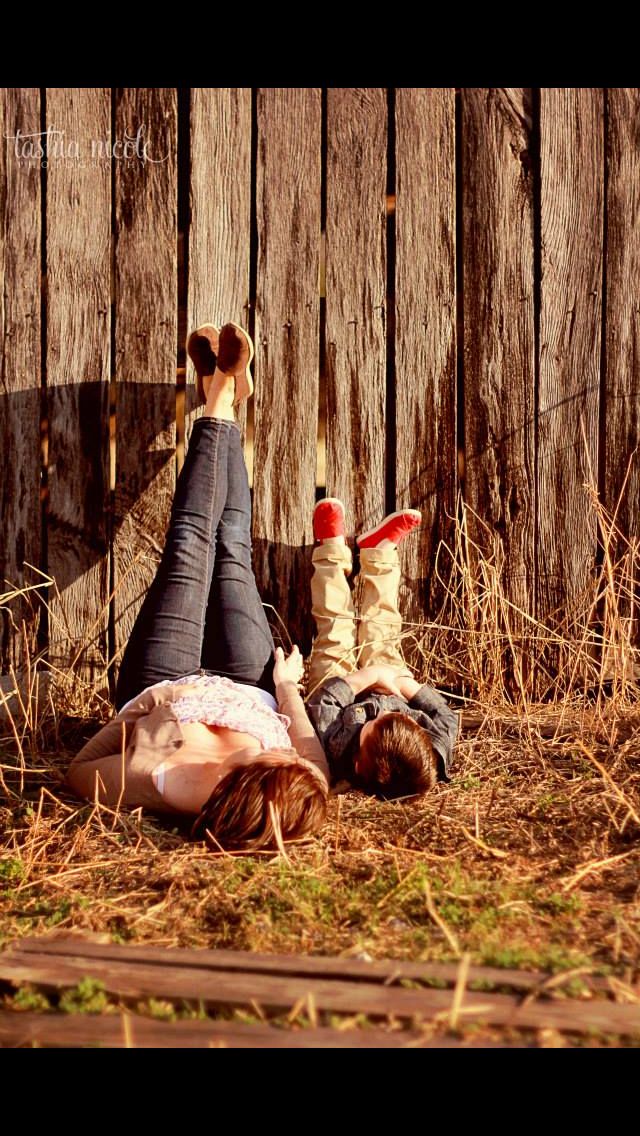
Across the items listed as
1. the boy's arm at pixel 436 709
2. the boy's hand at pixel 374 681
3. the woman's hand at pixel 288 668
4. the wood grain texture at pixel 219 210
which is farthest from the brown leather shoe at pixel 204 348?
the boy's arm at pixel 436 709

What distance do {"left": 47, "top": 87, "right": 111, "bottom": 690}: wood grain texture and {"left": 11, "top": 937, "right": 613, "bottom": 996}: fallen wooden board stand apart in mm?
1874

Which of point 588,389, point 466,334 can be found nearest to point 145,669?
point 466,334

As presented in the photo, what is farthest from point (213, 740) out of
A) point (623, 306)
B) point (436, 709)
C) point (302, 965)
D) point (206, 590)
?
point (623, 306)

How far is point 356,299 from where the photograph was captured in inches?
132

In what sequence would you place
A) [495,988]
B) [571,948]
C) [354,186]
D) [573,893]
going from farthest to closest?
1. [354,186]
2. [573,893]
3. [571,948]
4. [495,988]

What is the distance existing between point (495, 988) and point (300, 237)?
2.79 m

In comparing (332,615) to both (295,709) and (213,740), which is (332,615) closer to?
(295,709)

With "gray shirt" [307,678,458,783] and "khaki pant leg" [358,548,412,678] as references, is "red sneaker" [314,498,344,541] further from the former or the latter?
"gray shirt" [307,678,458,783]

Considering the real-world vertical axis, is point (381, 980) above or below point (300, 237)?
below

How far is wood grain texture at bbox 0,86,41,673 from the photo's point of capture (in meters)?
3.39

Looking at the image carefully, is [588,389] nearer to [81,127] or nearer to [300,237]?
[300,237]

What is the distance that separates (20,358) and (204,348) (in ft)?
2.61

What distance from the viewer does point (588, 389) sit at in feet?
11.0

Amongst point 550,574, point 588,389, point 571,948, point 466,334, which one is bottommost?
point 571,948
